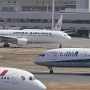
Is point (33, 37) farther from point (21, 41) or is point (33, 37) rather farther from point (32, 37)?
point (21, 41)

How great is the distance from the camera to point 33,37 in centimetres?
9362

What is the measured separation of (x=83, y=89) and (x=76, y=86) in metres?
1.53

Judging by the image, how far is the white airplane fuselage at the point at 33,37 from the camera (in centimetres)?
9288

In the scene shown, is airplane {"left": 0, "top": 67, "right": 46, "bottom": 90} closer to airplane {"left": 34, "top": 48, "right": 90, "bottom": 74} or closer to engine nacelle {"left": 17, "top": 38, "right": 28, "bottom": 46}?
airplane {"left": 34, "top": 48, "right": 90, "bottom": 74}

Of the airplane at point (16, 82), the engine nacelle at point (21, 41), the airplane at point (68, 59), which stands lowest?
the engine nacelle at point (21, 41)

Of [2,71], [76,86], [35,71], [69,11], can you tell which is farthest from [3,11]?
[2,71]

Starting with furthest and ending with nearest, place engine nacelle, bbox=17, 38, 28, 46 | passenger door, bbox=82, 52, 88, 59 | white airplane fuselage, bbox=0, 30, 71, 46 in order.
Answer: white airplane fuselage, bbox=0, 30, 71, 46 → engine nacelle, bbox=17, 38, 28, 46 → passenger door, bbox=82, 52, 88, 59

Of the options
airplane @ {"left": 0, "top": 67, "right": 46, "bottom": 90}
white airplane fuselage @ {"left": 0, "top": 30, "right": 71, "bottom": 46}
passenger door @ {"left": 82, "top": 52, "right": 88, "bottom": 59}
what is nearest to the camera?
airplane @ {"left": 0, "top": 67, "right": 46, "bottom": 90}

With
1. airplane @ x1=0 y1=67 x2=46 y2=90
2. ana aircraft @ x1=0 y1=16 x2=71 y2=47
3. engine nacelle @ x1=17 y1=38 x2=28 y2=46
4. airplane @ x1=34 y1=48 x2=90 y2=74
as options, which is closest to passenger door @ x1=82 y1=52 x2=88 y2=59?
airplane @ x1=34 y1=48 x2=90 y2=74

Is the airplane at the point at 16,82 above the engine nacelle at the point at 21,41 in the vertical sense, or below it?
above

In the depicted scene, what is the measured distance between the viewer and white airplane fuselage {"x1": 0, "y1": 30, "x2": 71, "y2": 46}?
92.9m

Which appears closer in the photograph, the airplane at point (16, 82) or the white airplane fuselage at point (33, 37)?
the airplane at point (16, 82)

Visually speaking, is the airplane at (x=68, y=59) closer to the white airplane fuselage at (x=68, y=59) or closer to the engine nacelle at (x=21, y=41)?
the white airplane fuselage at (x=68, y=59)

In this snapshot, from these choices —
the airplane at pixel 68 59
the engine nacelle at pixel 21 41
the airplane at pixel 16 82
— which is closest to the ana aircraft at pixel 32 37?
the engine nacelle at pixel 21 41
